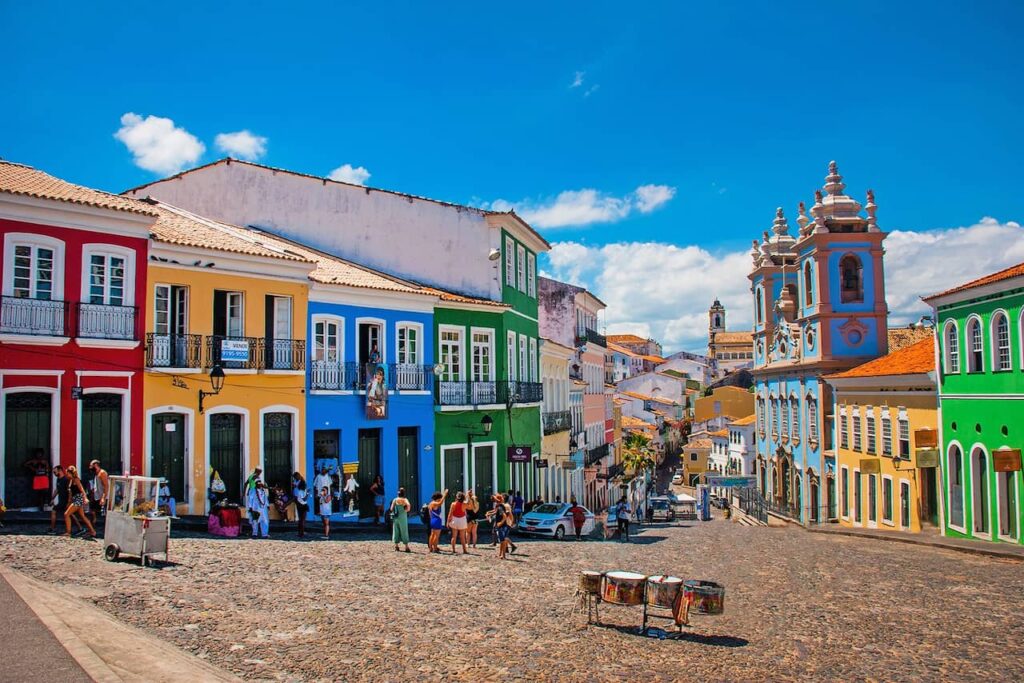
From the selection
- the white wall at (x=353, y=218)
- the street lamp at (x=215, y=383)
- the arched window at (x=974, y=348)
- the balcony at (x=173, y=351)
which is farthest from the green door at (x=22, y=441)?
the arched window at (x=974, y=348)

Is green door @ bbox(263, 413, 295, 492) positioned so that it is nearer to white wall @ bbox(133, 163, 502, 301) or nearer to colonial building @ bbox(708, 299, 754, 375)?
white wall @ bbox(133, 163, 502, 301)

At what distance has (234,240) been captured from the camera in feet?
72.5

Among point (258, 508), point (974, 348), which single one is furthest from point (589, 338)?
point (258, 508)

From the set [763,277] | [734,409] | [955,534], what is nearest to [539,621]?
[955,534]

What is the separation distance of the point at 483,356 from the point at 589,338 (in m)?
20.8

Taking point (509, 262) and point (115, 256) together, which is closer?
point (115, 256)

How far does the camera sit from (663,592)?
11.0 metres

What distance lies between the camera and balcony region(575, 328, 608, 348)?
1826 inches

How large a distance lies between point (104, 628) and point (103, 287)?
34.6 feet

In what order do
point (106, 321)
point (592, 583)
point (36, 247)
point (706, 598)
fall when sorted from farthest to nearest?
1. point (106, 321)
2. point (36, 247)
3. point (592, 583)
4. point (706, 598)

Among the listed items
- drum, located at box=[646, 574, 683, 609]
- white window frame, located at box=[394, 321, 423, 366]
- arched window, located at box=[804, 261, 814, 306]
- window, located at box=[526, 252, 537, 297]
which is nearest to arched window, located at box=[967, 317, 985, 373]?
window, located at box=[526, 252, 537, 297]

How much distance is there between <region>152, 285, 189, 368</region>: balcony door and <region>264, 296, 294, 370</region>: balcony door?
7.34 feet

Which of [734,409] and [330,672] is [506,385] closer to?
[330,672]

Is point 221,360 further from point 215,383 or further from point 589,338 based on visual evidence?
point 589,338
